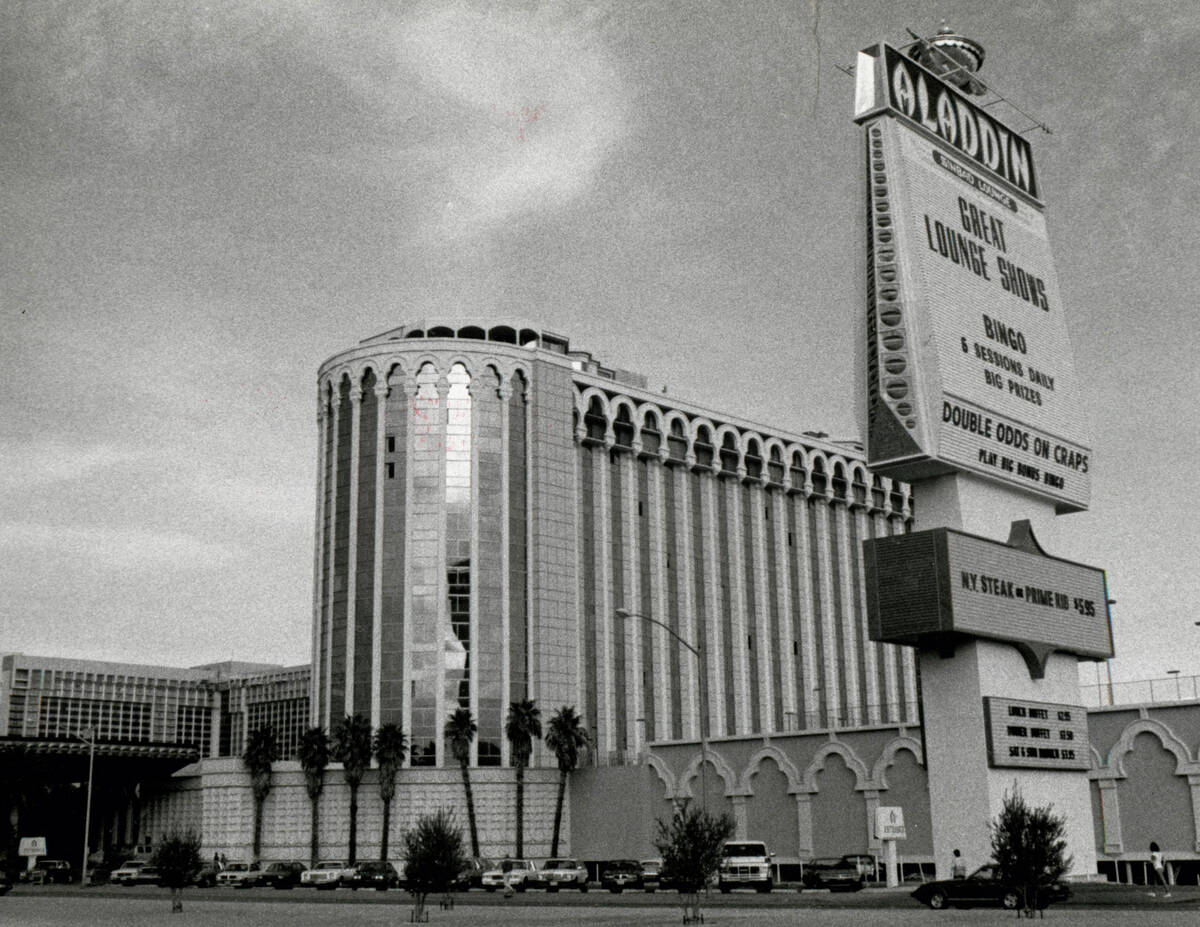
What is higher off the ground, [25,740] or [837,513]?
[837,513]

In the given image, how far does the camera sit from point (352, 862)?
8500 centimetres

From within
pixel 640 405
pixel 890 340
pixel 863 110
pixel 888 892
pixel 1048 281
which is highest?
pixel 640 405

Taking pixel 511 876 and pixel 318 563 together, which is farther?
pixel 318 563

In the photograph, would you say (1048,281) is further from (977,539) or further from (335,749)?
(335,749)

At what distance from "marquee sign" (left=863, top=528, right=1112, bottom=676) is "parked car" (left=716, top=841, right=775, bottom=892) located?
15.9 metres

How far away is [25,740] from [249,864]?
120ft

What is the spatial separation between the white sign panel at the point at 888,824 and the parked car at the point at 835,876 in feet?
12.2

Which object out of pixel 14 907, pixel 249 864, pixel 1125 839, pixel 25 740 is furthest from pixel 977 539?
pixel 25 740

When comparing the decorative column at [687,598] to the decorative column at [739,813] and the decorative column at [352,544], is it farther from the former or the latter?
the decorative column at [739,813]

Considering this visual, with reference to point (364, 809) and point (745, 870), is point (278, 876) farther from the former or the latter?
point (745, 870)

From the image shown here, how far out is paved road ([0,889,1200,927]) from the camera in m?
40.0

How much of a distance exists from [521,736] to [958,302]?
58777 millimetres

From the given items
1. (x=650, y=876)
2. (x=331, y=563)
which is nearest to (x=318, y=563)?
(x=331, y=563)

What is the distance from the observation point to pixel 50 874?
101062 millimetres
